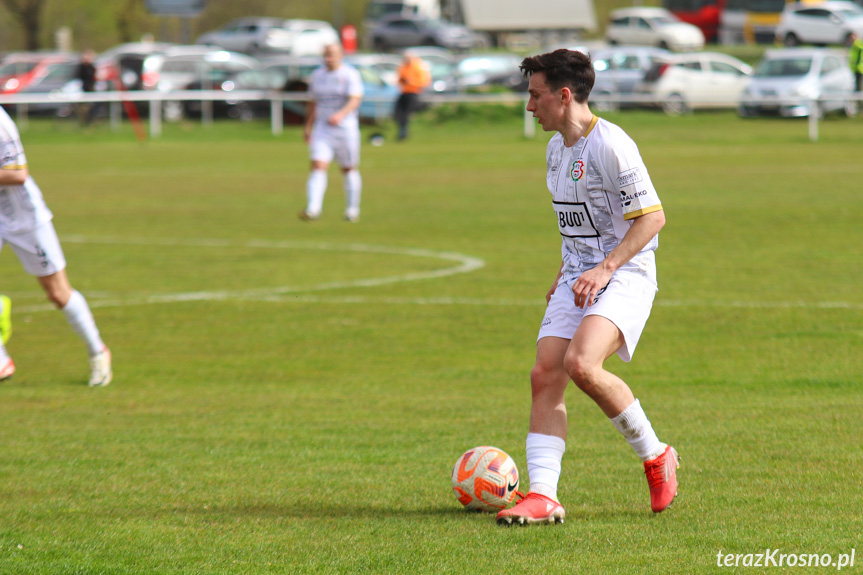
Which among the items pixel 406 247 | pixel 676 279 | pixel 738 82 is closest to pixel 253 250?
pixel 406 247

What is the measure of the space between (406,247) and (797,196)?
23.7ft

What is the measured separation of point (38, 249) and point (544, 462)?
4.12 meters

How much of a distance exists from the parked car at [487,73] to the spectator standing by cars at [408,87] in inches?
357

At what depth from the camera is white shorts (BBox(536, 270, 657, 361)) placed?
4848 millimetres

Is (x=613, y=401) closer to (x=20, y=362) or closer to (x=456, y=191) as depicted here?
(x=20, y=362)

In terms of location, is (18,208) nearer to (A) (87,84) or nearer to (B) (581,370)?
(B) (581,370)

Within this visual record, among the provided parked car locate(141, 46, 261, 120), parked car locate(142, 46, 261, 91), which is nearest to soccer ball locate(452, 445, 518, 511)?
parked car locate(141, 46, 261, 120)

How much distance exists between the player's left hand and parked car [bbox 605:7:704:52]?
162 ft

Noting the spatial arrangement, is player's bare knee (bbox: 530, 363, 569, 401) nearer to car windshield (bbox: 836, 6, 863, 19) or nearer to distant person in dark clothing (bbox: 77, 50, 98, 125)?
distant person in dark clothing (bbox: 77, 50, 98, 125)

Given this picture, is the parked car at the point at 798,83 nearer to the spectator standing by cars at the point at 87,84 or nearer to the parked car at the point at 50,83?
the spectator standing by cars at the point at 87,84

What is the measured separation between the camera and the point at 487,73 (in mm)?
43500

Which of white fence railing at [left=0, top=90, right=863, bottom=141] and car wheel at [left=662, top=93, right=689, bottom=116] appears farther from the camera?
car wheel at [left=662, top=93, right=689, bottom=116]

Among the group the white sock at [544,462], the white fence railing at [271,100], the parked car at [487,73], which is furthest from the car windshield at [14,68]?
the white sock at [544,462]

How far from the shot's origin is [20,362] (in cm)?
872
